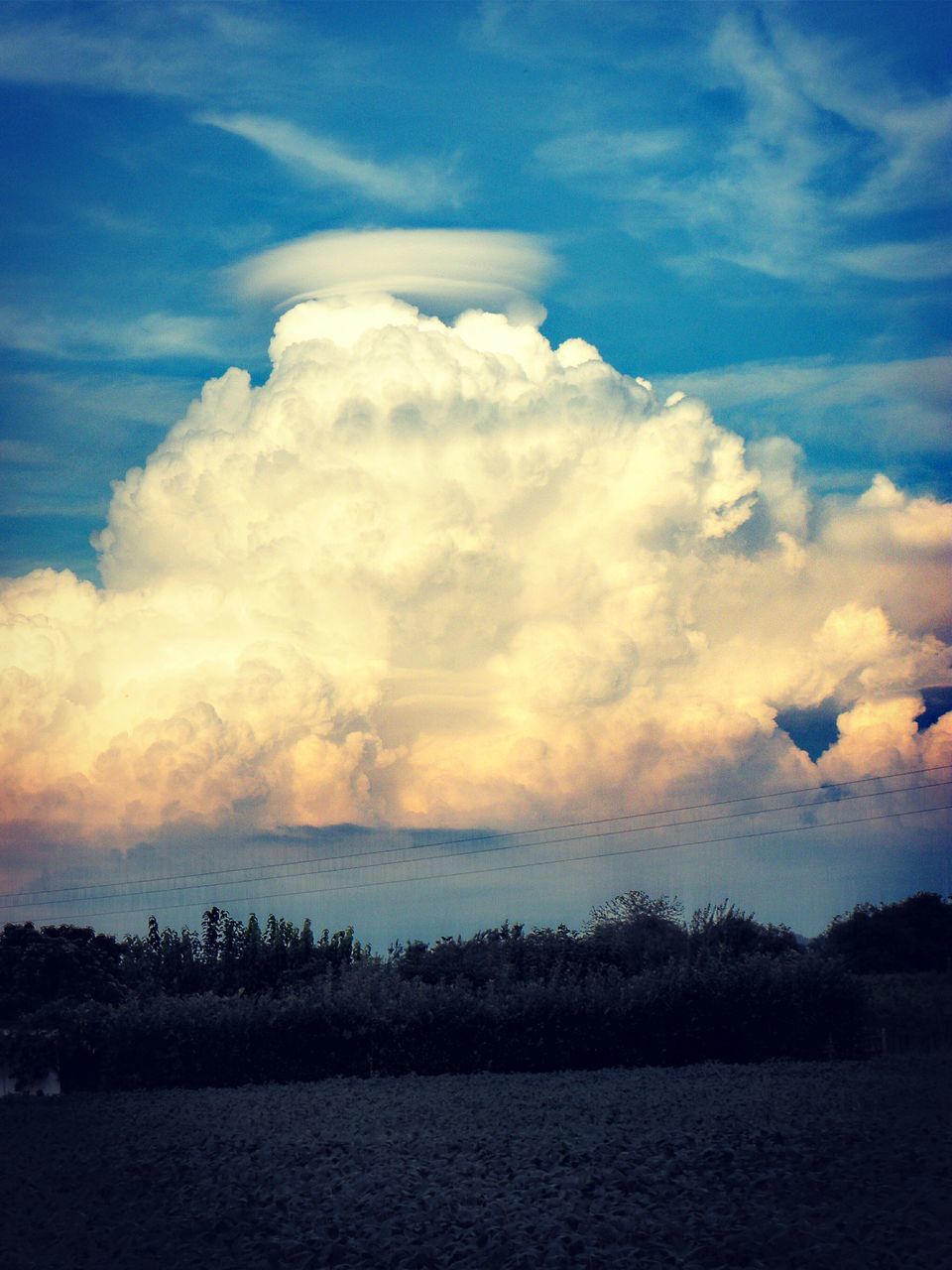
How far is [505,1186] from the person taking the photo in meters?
14.3

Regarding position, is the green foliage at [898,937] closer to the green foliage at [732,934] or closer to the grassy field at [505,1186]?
the green foliage at [732,934]

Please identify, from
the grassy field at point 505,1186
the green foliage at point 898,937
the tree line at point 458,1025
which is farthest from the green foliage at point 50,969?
the green foliage at point 898,937

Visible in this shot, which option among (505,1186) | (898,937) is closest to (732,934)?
(898,937)

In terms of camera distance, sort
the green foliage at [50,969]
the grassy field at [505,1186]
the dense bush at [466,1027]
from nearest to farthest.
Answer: the grassy field at [505,1186] → the dense bush at [466,1027] → the green foliage at [50,969]

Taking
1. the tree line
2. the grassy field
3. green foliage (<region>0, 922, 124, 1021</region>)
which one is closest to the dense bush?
the tree line

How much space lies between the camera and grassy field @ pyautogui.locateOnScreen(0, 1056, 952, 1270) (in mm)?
11961

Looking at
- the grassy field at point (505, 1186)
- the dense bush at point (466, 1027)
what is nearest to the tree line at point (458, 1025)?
the dense bush at point (466, 1027)

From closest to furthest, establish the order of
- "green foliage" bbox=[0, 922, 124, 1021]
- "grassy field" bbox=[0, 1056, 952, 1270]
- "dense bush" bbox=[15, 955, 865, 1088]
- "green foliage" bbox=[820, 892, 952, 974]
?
"grassy field" bbox=[0, 1056, 952, 1270] → "dense bush" bbox=[15, 955, 865, 1088] → "green foliage" bbox=[0, 922, 124, 1021] → "green foliage" bbox=[820, 892, 952, 974]

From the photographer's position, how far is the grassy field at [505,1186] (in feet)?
39.2

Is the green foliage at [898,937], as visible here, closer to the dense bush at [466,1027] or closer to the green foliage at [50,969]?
the dense bush at [466,1027]

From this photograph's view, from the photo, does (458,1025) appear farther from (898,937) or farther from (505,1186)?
(898,937)

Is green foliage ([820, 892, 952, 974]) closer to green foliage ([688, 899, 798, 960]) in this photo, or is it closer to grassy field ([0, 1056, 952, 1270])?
green foliage ([688, 899, 798, 960])

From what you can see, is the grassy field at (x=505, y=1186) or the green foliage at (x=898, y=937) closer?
the grassy field at (x=505, y=1186)

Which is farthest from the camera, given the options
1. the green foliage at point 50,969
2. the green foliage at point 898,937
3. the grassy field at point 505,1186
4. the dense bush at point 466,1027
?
the green foliage at point 898,937
